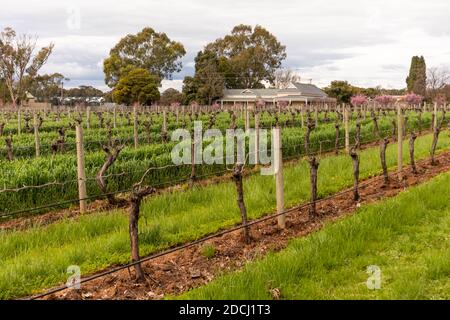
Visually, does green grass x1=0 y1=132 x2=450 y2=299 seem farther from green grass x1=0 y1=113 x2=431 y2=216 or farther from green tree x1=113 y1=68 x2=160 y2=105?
green tree x1=113 y1=68 x2=160 y2=105

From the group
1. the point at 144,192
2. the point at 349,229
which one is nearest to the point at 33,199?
the point at 144,192

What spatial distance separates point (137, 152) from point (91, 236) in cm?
507

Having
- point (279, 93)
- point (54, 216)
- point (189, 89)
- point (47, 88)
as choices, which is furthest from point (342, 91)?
point (54, 216)

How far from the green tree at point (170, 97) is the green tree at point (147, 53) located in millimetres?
2321

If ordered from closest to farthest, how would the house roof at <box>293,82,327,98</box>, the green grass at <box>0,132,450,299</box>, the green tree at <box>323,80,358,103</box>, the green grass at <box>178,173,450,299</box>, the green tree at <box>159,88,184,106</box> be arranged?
the green grass at <box>178,173,450,299</box>, the green grass at <box>0,132,450,299</box>, the green tree at <box>159,88,184,106</box>, the green tree at <box>323,80,358,103</box>, the house roof at <box>293,82,327,98</box>

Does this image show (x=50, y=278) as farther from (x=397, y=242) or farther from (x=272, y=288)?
(x=397, y=242)

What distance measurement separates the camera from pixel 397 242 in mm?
5961

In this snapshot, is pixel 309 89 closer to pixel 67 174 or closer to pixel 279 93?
pixel 279 93

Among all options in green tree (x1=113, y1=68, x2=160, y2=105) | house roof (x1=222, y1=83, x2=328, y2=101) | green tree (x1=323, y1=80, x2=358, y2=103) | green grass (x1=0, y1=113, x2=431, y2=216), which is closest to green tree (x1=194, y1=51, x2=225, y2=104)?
house roof (x1=222, y1=83, x2=328, y2=101)

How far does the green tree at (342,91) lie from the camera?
65.2m

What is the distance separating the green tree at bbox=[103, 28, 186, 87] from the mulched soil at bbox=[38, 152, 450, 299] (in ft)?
198

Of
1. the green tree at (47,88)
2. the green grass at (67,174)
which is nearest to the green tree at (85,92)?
the green tree at (47,88)

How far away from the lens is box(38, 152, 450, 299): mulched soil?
191 inches

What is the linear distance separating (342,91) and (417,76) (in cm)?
1362
